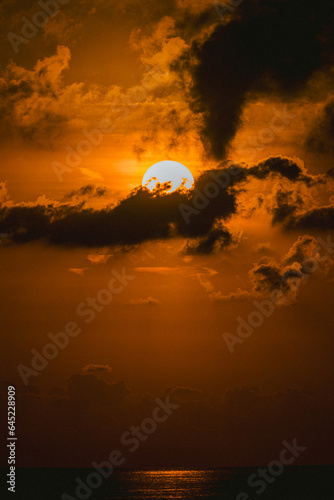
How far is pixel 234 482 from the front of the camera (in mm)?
157500

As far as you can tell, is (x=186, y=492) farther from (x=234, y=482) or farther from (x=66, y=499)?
(x=66, y=499)

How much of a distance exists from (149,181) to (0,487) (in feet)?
379

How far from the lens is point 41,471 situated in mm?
185500

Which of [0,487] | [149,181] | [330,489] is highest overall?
[149,181]

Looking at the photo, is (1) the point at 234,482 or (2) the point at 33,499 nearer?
(2) the point at 33,499

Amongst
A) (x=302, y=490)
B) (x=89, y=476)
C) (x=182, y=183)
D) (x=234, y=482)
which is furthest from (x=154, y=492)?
(x=182, y=183)

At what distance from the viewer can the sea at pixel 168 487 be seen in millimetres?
126694

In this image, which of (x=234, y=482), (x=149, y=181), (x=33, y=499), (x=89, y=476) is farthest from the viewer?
(x=89, y=476)

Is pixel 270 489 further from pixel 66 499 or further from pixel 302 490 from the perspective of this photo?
pixel 66 499

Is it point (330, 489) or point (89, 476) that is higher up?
point (89, 476)

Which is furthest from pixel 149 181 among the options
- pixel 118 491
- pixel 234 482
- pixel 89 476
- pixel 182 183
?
pixel 89 476

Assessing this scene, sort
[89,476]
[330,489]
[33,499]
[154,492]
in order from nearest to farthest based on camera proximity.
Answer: [33,499]
[330,489]
[154,492]
[89,476]

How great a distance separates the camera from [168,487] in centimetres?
16012

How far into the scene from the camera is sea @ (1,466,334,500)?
416 feet
